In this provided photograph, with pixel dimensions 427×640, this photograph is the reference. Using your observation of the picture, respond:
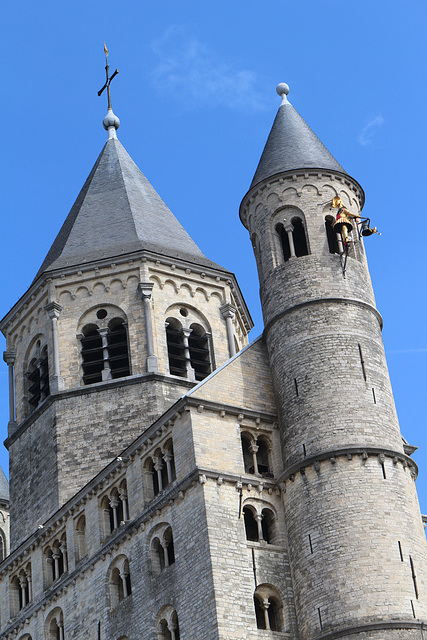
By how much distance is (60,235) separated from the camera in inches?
2126

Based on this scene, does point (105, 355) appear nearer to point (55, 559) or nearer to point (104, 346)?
point (104, 346)

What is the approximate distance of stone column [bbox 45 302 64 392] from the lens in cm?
4712

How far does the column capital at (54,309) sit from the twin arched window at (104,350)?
1.18m

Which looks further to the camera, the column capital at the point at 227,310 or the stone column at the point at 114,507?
the column capital at the point at 227,310

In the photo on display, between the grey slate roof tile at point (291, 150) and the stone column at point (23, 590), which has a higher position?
the grey slate roof tile at point (291, 150)

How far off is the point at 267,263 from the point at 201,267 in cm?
832

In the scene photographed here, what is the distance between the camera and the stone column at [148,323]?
46.6m

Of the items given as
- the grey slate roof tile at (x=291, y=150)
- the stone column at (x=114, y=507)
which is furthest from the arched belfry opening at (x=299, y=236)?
the stone column at (x=114, y=507)

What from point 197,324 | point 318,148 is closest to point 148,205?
point 197,324

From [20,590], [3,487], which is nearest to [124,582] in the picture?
[20,590]

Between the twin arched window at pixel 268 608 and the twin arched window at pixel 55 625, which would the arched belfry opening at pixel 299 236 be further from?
the twin arched window at pixel 55 625

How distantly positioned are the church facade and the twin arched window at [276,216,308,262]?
0.07 metres

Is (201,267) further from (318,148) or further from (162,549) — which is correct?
(162,549)

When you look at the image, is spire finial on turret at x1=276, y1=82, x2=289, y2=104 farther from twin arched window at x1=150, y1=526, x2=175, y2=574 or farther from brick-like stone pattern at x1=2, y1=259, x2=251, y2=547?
twin arched window at x1=150, y1=526, x2=175, y2=574
